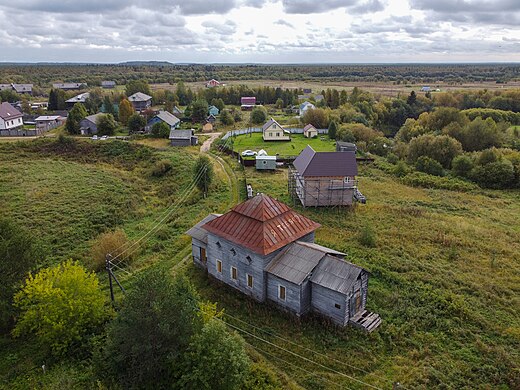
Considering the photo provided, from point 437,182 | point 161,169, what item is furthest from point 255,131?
point 437,182

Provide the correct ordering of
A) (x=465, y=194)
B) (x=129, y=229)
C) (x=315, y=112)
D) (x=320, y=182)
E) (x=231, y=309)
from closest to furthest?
(x=231, y=309), (x=129, y=229), (x=320, y=182), (x=465, y=194), (x=315, y=112)

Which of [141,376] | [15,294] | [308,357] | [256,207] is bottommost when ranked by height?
[308,357]

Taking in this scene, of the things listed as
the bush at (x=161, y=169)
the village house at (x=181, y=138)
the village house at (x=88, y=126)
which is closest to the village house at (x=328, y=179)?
the bush at (x=161, y=169)

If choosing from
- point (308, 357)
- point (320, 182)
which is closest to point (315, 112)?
point (320, 182)

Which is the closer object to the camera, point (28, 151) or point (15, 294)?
point (15, 294)

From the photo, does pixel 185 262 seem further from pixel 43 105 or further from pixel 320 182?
pixel 43 105

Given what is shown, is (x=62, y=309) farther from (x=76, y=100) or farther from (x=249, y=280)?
(x=76, y=100)

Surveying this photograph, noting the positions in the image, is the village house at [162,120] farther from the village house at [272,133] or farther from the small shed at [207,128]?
the village house at [272,133]
